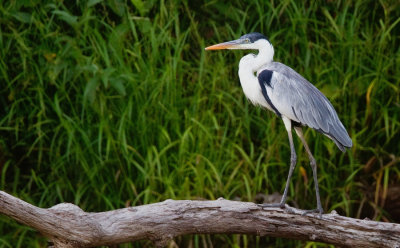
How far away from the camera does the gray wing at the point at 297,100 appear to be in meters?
3.41

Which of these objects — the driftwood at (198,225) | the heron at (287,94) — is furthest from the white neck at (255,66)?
the driftwood at (198,225)

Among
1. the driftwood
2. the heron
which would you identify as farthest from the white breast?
the driftwood

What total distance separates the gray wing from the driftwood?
44 cm

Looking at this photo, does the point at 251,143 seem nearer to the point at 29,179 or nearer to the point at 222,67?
the point at 222,67

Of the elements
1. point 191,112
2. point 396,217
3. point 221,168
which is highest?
point 191,112

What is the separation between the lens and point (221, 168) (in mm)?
4258

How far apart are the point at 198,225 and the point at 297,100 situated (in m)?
0.78

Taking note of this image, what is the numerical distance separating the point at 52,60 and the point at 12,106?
1.21 feet

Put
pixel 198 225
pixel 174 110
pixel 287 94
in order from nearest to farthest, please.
A: pixel 198 225, pixel 287 94, pixel 174 110

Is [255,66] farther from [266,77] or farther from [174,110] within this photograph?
[174,110]

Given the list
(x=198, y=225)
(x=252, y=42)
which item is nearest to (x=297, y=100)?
(x=252, y=42)

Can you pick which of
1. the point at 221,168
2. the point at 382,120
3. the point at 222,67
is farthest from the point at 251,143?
the point at 382,120

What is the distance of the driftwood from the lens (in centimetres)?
294

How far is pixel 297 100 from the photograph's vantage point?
11.3 ft
